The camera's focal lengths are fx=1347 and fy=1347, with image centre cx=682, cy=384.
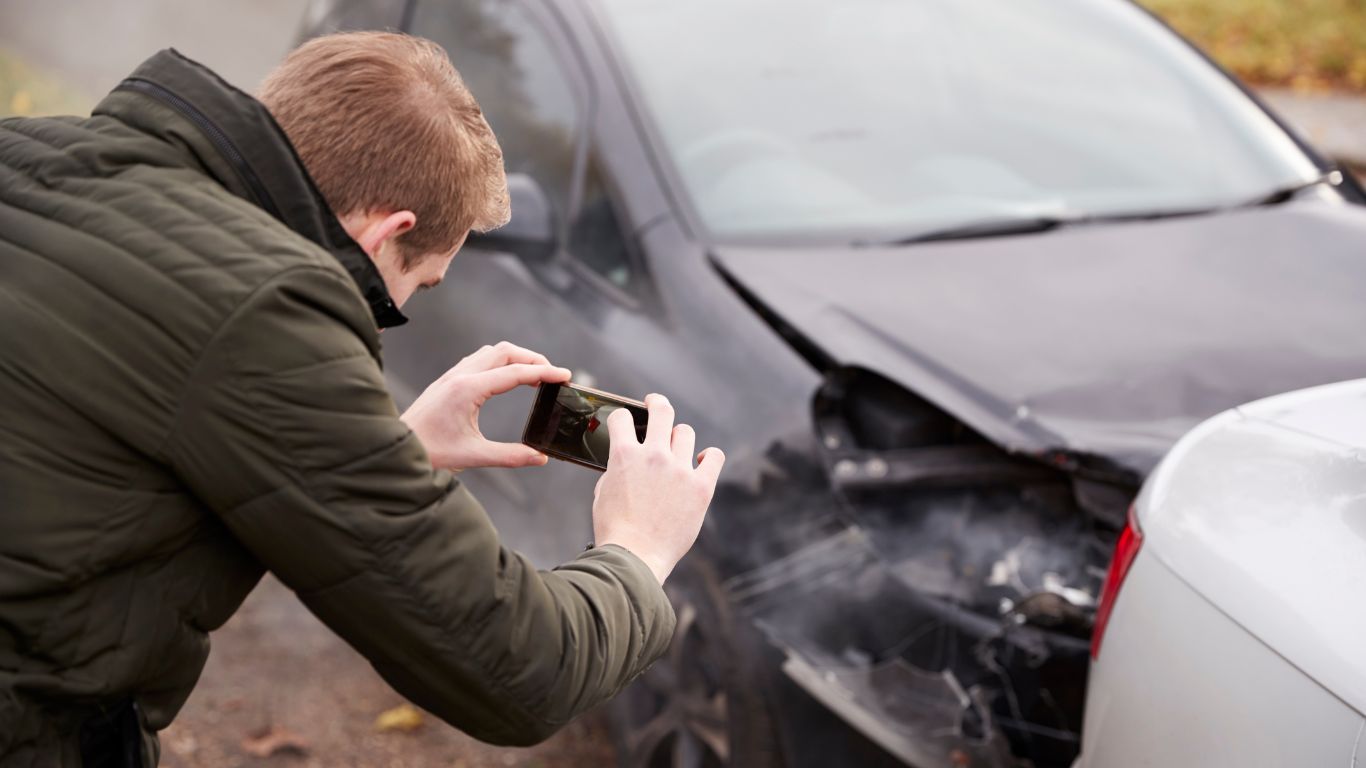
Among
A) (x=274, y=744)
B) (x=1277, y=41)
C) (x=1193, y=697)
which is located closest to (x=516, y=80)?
(x=274, y=744)

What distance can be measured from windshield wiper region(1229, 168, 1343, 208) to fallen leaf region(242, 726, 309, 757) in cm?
251

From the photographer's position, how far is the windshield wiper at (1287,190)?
317cm

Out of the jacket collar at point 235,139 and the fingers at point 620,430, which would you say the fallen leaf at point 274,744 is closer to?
the fingers at point 620,430

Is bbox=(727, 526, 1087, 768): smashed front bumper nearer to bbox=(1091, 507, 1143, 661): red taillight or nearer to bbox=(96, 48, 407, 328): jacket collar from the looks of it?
bbox=(1091, 507, 1143, 661): red taillight

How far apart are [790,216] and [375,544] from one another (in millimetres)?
1877

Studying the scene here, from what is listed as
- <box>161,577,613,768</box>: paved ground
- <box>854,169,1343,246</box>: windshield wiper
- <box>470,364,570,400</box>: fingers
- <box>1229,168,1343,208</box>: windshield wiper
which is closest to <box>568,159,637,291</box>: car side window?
<box>854,169,1343,246</box>: windshield wiper

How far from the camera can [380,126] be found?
133cm

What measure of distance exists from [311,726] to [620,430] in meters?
2.02

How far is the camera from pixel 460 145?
4.52 feet

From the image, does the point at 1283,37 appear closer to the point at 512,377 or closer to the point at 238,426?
the point at 512,377

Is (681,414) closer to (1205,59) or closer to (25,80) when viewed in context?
(1205,59)

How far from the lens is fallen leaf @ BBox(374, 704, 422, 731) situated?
3.21 meters

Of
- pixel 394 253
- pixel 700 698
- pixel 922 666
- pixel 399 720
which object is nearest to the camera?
pixel 394 253

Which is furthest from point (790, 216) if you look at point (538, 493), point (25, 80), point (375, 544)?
point (25, 80)
